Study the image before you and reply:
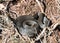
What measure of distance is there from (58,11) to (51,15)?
0.72 ft

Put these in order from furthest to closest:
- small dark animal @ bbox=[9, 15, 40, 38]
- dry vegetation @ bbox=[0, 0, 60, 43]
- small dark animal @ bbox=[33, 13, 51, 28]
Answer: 1. small dark animal @ bbox=[33, 13, 51, 28]
2. small dark animal @ bbox=[9, 15, 40, 38]
3. dry vegetation @ bbox=[0, 0, 60, 43]

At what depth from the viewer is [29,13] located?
6.35m

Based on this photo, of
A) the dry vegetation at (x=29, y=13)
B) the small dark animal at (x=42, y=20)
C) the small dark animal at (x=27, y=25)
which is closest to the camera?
the dry vegetation at (x=29, y=13)

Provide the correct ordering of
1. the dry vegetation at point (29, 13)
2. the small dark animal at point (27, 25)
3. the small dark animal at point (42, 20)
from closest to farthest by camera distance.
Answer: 1. the dry vegetation at point (29, 13)
2. the small dark animal at point (27, 25)
3. the small dark animal at point (42, 20)

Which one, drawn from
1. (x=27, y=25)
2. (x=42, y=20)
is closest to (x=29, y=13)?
(x=42, y=20)

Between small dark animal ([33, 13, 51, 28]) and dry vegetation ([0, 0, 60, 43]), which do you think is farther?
small dark animal ([33, 13, 51, 28])

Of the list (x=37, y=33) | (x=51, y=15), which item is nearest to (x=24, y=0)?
(x=51, y=15)

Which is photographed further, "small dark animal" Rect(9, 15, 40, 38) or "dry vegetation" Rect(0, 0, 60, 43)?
"small dark animal" Rect(9, 15, 40, 38)

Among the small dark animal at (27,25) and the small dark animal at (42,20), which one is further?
the small dark animal at (42,20)

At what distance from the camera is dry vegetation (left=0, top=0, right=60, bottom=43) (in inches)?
219

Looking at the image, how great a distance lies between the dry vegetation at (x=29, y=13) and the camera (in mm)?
5562

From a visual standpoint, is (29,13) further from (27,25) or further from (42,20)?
(27,25)

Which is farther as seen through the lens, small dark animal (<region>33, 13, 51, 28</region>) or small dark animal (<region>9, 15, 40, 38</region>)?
small dark animal (<region>33, 13, 51, 28</region>)

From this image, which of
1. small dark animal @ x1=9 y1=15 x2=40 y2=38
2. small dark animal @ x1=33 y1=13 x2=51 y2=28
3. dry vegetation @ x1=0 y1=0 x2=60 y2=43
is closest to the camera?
dry vegetation @ x1=0 y1=0 x2=60 y2=43
